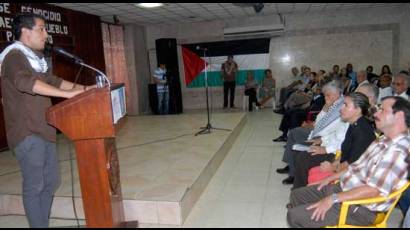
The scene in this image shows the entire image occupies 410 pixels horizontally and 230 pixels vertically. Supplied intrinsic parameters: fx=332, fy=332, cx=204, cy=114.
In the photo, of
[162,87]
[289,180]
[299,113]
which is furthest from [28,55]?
[162,87]

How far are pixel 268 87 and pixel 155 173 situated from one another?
5.85 meters

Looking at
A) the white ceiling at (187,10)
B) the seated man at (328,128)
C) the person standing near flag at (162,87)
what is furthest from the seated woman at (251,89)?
the seated man at (328,128)

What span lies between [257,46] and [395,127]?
24.4 ft

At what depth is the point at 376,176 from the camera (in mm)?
1608

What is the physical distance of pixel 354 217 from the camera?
1705 mm

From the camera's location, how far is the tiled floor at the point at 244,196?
254 cm

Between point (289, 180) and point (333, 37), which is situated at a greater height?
point (333, 37)

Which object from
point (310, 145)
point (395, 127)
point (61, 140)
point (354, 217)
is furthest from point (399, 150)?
point (61, 140)

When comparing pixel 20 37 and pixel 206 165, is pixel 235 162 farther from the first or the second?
pixel 20 37

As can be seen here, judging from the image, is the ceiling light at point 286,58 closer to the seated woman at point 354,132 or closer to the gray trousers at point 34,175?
the seated woman at point 354,132

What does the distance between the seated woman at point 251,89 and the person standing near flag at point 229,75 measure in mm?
392

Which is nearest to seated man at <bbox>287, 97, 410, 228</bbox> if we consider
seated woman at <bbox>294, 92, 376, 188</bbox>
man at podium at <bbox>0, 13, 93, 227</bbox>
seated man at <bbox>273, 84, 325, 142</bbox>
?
seated woman at <bbox>294, 92, 376, 188</bbox>

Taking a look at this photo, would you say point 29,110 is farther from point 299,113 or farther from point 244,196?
point 299,113

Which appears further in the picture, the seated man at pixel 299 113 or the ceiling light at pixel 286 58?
the ceiling light at pixel 286 58
